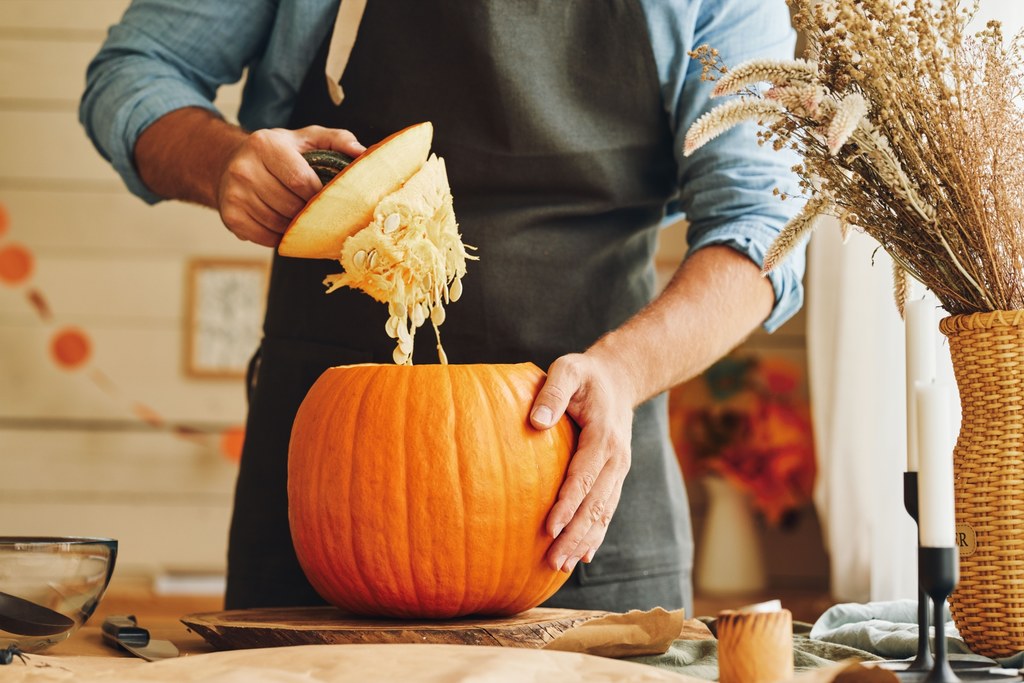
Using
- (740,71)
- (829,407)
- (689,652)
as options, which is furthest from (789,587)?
(740,71)

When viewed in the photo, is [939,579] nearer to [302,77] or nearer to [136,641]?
[136,641]

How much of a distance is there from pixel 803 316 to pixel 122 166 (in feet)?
5.85

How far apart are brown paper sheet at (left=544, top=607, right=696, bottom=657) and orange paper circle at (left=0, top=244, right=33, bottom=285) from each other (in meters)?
2.19

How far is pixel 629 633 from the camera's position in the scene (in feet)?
2.42

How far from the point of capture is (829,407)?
210cm

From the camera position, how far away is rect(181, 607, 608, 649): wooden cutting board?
77cm

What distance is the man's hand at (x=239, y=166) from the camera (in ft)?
2.97

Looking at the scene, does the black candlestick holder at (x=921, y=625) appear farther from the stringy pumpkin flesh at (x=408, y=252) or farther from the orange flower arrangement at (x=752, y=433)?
the orange flower arrangement at (x=752, y=433)

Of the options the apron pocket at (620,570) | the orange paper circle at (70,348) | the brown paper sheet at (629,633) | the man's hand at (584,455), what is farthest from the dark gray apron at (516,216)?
the orange paper circle at (70,348)

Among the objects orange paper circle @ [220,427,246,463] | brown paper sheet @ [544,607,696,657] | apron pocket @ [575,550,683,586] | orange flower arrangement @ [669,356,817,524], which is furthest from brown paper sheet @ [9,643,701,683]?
orange paper circle @ [220,427,246,463]

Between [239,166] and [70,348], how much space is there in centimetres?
182

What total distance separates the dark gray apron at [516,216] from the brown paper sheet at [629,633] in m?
0.34

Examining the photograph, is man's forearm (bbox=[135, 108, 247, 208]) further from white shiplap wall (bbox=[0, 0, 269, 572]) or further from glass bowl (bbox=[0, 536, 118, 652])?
white shiplap wall (bbox=[0, 0, 269, 572])

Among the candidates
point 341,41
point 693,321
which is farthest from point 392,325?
point 341,41
